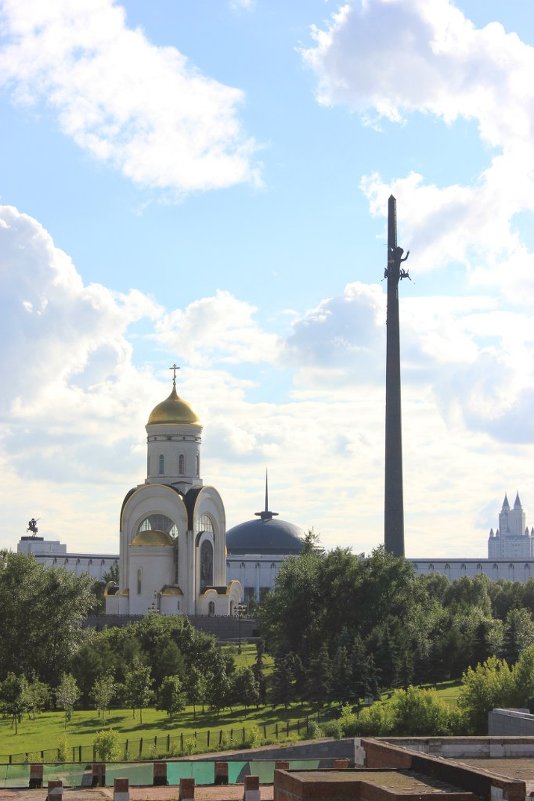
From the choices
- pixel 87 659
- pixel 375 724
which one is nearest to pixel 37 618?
pixel 87 659

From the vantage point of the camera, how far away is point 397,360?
3381 inches

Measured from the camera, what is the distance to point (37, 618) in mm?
60250

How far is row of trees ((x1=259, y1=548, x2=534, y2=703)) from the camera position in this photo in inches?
2092

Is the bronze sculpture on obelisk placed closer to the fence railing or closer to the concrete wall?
the fence railing

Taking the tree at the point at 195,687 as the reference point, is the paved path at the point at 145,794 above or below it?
above

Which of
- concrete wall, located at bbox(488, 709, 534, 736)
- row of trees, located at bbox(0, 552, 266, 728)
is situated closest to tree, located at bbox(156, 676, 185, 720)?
row of trees, located at bbox(0, 552, 266, 728)

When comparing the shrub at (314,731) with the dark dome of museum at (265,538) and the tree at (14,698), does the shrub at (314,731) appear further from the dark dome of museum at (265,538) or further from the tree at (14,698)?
the dark dome of museum at (265,538)

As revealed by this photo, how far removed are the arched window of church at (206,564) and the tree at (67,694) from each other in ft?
104

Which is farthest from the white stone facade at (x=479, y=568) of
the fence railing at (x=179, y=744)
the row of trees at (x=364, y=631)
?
the fence railing at (x=179, y=744)

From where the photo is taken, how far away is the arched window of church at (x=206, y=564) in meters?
84.6

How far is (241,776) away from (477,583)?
76.0 metres

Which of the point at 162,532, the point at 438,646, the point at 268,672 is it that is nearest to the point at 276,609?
the point at 268,672

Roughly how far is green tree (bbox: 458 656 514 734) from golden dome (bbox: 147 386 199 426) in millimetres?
46289

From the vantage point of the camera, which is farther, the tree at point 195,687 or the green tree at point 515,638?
the green tree at point 515,638
